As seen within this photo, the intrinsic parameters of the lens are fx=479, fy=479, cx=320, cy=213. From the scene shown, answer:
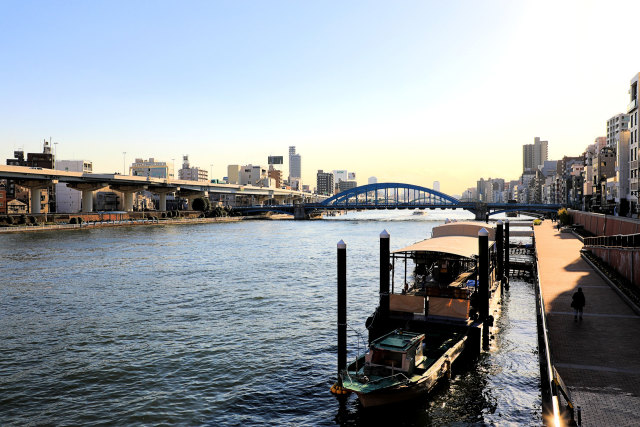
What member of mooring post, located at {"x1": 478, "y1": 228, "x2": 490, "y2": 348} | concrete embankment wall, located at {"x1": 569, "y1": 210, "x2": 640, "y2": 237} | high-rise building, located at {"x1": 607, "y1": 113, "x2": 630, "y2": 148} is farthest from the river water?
high-rise building, located at {"x1": 607, "y1": 113, "x2": 630, "y2": 148}

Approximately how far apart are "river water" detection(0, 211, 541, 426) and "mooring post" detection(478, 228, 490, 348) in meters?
1.40

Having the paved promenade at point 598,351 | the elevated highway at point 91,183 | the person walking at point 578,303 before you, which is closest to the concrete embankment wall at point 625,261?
the paved promenade at point 598,351

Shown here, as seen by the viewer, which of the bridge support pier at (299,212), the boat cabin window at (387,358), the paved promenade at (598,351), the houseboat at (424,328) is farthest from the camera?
the bridge support pier at (299,212)

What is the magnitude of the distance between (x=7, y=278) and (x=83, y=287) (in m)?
9.86

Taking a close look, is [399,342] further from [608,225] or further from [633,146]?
[633,146]

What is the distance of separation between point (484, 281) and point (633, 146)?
205 feet

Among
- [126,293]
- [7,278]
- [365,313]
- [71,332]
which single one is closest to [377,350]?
[365,313]

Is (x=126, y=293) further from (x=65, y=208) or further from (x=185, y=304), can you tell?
(x=65, y=208)

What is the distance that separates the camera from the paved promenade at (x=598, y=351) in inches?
528

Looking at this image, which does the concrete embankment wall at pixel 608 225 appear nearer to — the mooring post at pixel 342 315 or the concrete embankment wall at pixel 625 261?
the concrete embankment wall at pixel 625 261

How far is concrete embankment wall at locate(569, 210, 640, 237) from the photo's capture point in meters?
42.2

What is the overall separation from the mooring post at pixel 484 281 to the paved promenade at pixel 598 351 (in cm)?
289

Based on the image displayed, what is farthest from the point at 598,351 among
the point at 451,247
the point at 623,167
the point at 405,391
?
the point at 623,167

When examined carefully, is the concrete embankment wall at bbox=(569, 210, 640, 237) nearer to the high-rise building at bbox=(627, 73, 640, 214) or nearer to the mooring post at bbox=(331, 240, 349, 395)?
the high-rise building at bbox=(627, 73, 640, 214)
